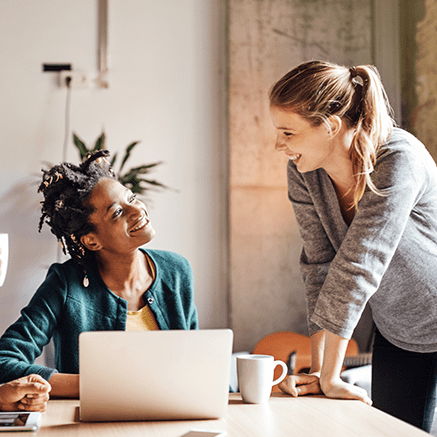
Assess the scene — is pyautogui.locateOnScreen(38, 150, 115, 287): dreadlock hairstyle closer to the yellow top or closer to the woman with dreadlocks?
the woman with dreadlocks

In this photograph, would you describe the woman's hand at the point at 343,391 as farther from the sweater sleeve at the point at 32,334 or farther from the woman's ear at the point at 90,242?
the woman's ear at the point at 90,242

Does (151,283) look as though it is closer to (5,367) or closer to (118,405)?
(5,367)

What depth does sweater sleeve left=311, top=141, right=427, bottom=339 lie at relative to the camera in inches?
42.3

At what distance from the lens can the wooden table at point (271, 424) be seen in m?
0.83

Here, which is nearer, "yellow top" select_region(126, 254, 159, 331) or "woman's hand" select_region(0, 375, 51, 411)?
"woman's hand" select_region(0, 375, 51, 411)

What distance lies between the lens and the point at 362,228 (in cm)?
110

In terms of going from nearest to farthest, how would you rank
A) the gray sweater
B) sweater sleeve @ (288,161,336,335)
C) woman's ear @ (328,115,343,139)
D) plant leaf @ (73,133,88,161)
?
the gray sweater → woman's ear @ (328,115,343,139) → sweater sleeve @ (288,161,336,335) → plant leaf @ (73,133,88,161)

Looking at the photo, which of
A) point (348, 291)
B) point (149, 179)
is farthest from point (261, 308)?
point (348, 291)

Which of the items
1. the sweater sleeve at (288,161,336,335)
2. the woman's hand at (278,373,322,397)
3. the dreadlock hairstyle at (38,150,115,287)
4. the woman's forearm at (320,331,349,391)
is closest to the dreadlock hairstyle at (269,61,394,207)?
the sweater sleeve at (288,161,336,335)

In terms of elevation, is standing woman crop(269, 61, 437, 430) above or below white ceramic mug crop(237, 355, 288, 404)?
above

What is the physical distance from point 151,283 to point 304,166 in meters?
0.62

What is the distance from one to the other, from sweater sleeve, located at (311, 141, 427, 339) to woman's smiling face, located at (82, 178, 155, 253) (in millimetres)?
Result: 600

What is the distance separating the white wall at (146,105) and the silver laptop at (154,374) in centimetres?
223

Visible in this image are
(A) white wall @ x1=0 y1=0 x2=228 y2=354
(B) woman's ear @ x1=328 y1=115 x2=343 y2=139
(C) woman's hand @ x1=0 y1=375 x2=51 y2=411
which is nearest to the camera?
(C) woman's hand @ x1=0 y1=375 x2=51 y2=411
